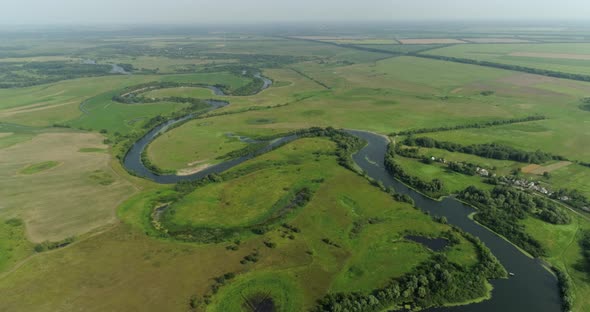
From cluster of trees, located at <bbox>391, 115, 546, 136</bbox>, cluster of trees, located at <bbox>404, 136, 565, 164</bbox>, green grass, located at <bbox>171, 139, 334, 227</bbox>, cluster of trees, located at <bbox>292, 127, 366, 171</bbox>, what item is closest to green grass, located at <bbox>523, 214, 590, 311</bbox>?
cluster of trees, located at <bbox>404, 136, 565, 164</bbox>

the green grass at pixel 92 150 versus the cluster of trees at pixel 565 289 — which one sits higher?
the green grass at pixel 92 150

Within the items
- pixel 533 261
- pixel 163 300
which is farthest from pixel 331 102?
pixel 163 300

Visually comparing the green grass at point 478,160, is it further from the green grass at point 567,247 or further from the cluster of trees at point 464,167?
the green grass at point 567,247

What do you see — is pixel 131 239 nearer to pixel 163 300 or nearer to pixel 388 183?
pixel 163 300

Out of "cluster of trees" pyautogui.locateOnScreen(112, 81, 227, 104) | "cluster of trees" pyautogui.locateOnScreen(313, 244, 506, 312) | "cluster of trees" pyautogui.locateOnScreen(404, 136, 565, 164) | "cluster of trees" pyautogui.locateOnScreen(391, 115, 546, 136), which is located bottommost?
"cluster of trees" pyautogui.locateOnScreen(313, 244, 506, 312)

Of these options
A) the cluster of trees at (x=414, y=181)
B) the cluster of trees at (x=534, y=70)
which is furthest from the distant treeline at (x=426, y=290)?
the cluster of trees at (x=534, y=70)

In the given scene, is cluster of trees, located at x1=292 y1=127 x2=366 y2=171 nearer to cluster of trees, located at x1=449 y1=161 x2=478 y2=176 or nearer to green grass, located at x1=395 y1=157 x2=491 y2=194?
green grass, located at x1=395 y1=157 x2=491 y2=194
